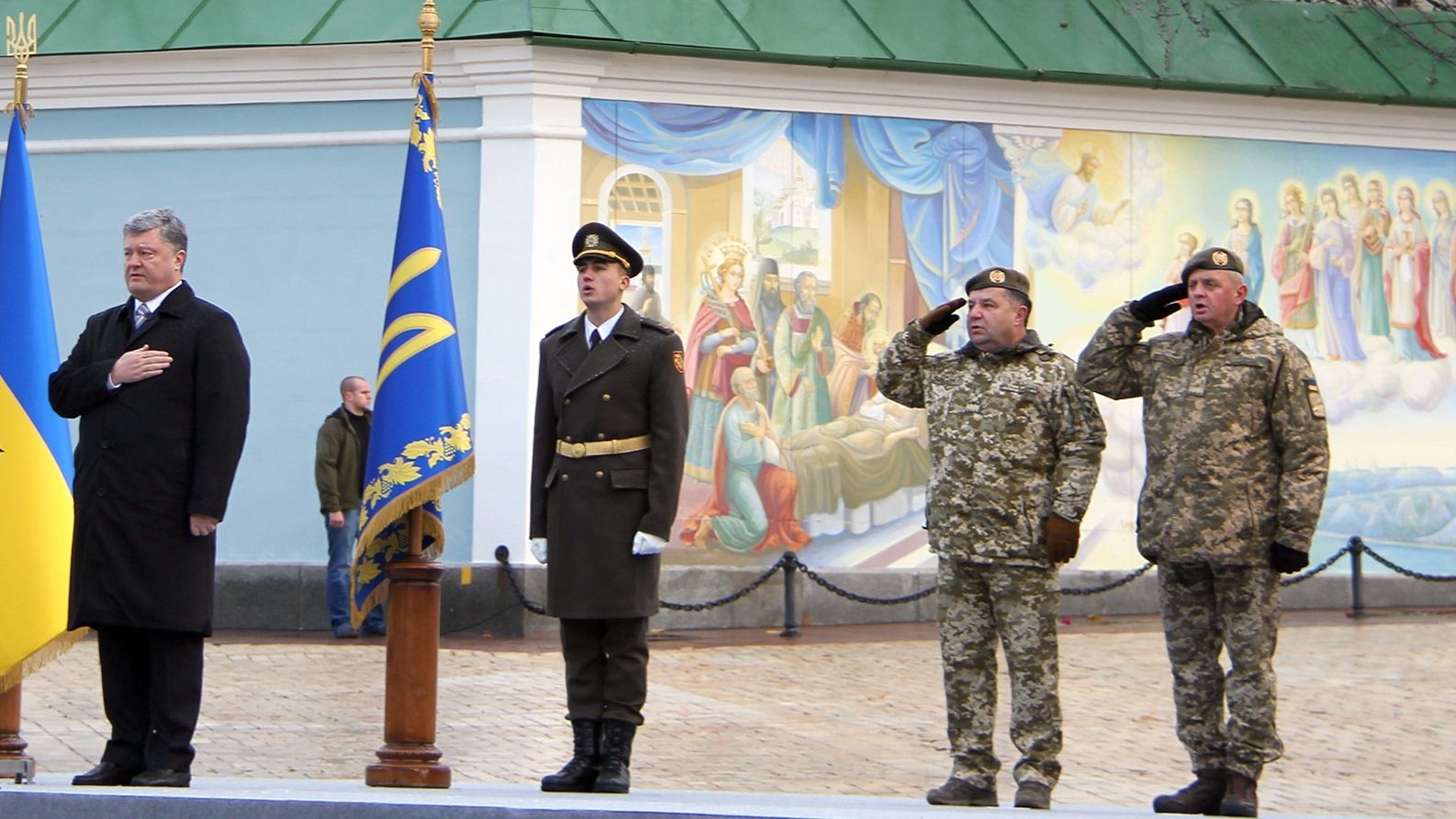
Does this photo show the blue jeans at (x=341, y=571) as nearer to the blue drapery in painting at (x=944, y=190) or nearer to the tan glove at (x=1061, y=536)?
the blue drapery in painting at (x=944, y=190)

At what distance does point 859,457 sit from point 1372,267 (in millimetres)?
4564

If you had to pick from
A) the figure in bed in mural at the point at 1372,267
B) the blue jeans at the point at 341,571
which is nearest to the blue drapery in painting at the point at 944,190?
the figure in bed in mural at the point at 1372,267

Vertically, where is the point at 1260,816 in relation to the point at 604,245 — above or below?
below

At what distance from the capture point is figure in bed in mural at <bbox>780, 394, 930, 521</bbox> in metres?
14.8

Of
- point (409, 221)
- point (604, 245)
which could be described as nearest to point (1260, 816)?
point (604, 245)

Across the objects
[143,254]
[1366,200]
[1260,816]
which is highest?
[1366,200]

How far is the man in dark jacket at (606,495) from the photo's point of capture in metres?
7.35

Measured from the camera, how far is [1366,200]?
16234mm

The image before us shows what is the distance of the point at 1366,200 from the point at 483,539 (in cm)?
754

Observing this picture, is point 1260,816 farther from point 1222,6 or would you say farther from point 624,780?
point 1222,6

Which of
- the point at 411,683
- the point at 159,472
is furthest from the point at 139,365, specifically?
the point at 411,683

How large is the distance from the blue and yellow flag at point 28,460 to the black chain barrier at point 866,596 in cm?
567

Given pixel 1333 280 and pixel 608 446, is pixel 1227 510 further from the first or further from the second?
pixel 1333 280

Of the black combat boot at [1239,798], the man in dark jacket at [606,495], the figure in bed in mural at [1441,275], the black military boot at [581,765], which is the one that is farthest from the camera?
the figure in bed in mural at [1441,275]
